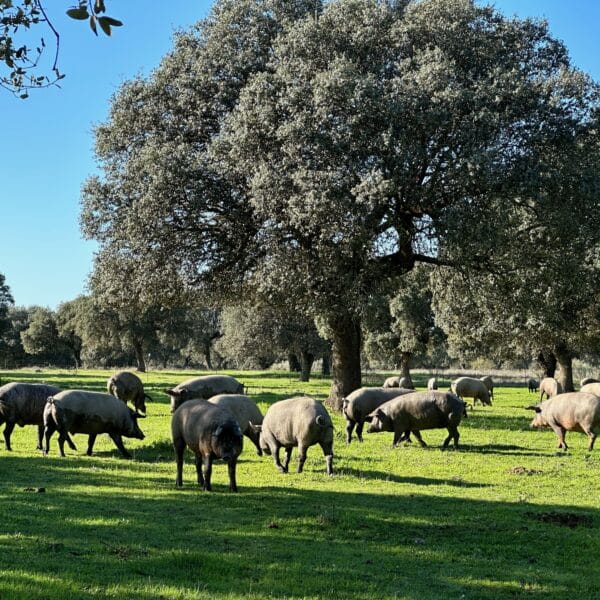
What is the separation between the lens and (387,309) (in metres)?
58.9

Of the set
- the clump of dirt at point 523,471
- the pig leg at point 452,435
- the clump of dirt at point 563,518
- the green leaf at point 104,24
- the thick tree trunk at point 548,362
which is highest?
the green leaf at point 104,24

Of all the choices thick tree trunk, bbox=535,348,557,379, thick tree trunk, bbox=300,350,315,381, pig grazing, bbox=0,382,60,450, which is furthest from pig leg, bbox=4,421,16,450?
thick tree trunk, bbox=300,350,315,381

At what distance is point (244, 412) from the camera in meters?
18.5

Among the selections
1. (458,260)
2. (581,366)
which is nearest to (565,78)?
(458,260)

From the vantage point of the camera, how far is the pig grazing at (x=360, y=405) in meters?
22.6

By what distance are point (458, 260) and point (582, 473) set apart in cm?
1065

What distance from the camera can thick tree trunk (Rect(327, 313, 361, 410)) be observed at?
30594 mm

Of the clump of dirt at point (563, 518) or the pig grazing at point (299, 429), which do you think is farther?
the pig grazing at point (299, 429)

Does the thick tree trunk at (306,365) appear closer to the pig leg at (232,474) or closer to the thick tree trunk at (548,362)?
the thick tree trunk at (548,362)

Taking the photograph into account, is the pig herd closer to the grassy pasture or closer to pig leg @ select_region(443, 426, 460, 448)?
pig leg @ select_region(443, 426, 460, 448)

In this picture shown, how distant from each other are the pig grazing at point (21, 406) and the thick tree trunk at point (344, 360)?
13.0 metres

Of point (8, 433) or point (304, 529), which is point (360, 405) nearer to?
point (8, 433)

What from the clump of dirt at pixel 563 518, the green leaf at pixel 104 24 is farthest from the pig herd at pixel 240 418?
the green leaf at pixel 104 24

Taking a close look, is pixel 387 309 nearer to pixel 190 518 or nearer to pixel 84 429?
pixel 84 429
